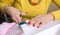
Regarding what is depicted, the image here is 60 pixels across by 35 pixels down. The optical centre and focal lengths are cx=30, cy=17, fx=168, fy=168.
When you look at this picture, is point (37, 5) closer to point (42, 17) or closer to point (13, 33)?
point (42, 17)

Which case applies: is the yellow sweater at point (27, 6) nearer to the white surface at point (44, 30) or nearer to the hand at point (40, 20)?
the hand at point (40, 20)

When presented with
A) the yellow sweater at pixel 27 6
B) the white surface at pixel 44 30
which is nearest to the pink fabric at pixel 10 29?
the white surface at pixel 44 30

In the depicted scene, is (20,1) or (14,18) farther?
(20,1)

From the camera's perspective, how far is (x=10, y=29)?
2.61ft

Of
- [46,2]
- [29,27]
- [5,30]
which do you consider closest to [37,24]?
[29,27]

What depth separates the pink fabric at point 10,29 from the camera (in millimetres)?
770

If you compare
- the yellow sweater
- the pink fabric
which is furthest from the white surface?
the yellow sweater

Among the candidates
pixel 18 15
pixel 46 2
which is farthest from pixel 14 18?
pixel 46 2

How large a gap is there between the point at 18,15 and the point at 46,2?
281 mm

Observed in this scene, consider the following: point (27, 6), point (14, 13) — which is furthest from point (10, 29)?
point (27, 6)

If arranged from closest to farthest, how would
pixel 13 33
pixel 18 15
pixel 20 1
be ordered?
pixel 13 33
pixel 18 15
pixel 20 1

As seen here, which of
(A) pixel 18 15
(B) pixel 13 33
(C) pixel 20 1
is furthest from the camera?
(C) pixel 20 1

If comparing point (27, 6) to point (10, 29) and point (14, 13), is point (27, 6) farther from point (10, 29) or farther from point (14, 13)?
point (10, 29)

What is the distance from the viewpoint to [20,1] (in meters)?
1.03
